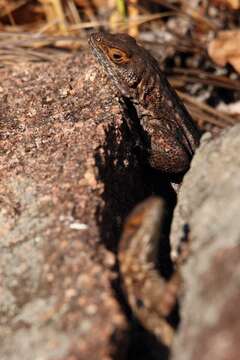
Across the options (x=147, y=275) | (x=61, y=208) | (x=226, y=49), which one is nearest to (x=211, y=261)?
(x=147, y=275)

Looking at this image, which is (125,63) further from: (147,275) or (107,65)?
(147,275)

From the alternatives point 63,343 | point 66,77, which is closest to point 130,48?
point 66,77

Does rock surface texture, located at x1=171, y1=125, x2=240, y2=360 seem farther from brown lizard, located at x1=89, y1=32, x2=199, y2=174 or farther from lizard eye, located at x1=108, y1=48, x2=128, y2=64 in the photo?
lizard eye, located at x1=108, y1=48, x2=128, y2=64

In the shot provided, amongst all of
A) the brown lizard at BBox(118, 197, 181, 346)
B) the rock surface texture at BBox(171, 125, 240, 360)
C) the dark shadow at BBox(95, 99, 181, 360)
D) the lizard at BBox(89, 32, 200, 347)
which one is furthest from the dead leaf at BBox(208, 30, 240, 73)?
the brown lizard at BBox(118, 197, 181, 346)

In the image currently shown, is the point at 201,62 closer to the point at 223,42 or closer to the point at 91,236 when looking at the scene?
the point at 223,42

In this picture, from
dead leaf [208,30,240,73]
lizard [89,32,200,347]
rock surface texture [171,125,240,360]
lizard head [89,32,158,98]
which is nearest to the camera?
rock surface texture [171,125,240,360]

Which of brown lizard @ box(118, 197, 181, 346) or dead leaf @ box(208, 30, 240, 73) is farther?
dead leaf @ box(208, 30, 240, 73)

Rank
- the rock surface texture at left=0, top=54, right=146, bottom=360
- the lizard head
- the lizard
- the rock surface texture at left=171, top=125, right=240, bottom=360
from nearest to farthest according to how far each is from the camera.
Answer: the rock surface texture at left=171, top=125, right=240, bottom=360 → the rock surface texture at left=0, top=54, right=146, bottom=360 → the lizard → the lizard head
